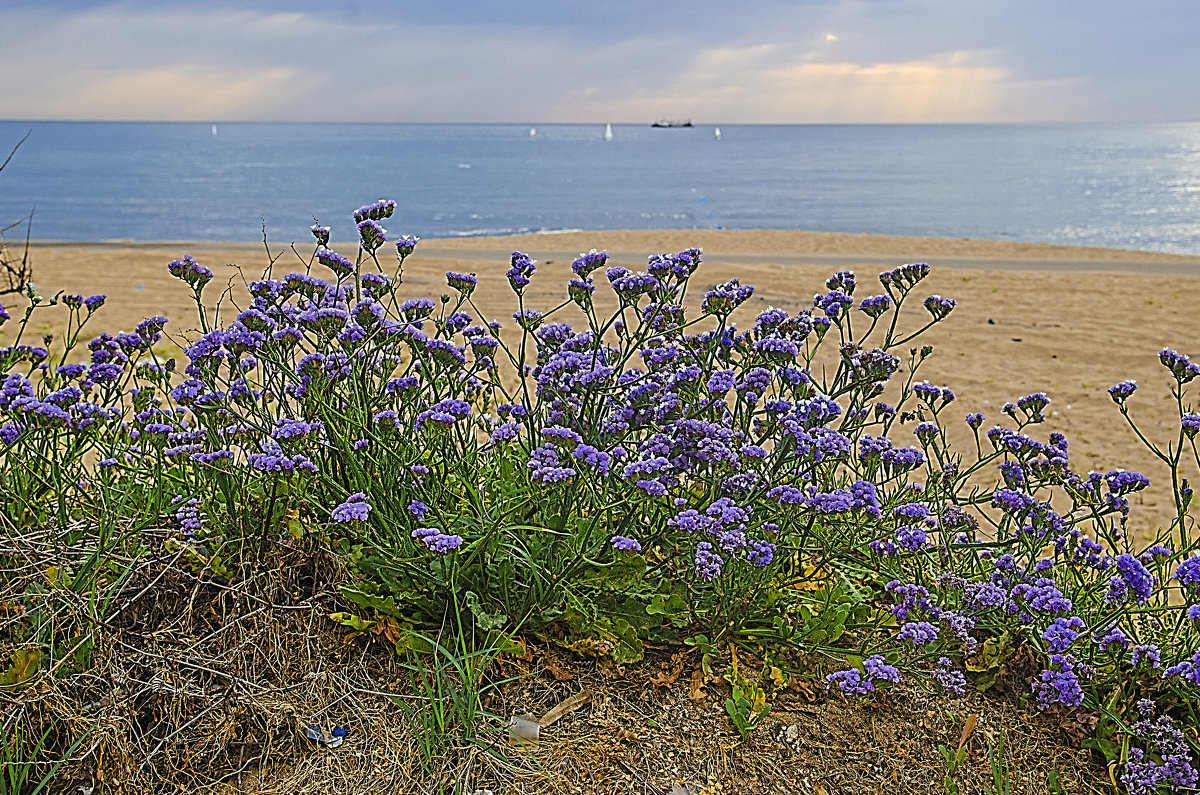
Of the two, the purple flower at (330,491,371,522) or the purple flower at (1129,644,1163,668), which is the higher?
the purple flower at (330,491,371,522)

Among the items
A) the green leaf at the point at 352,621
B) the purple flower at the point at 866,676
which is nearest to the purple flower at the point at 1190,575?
the purple flower at the point at 866,676

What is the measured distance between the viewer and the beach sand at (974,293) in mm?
7781

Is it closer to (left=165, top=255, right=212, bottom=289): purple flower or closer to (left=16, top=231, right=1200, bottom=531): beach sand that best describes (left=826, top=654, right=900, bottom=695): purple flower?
(left=165, top=255, right=212, bottom=289): purple flower

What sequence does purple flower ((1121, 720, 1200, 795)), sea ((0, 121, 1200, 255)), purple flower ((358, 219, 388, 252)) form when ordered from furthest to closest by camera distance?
sea ((0, 121, 1200, 255))
purple flower ((358, 219, 388, 252))
purple flower ((1121, 720, 1200, 795))

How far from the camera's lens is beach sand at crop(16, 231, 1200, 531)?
778 centimetres

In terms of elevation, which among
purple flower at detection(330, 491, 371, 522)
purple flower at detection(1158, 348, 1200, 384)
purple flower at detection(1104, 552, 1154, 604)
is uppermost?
purple flower at detection(1158, 348, 1200, 384)

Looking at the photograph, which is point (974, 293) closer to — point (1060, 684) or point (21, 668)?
point (1060, 684)

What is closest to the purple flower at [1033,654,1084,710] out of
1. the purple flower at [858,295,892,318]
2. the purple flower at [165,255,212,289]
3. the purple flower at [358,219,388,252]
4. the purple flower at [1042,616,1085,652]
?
the purple flower at [1042,616,1085,652]

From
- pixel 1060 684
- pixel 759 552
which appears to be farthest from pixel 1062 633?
pixel 759 552

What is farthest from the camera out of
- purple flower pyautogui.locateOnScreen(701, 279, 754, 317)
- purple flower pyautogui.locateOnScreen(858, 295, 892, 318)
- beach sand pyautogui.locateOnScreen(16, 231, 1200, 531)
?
beach sand pyautogui.locateOnScreen(16, 231, 1200, 531)

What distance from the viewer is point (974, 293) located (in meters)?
14.2

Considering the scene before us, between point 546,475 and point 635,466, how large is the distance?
262 mm

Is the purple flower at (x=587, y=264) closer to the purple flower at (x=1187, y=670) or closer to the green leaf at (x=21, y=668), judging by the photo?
the green leaf at (x=21, y=668)

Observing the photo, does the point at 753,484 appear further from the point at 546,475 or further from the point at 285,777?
the point at 285,777
